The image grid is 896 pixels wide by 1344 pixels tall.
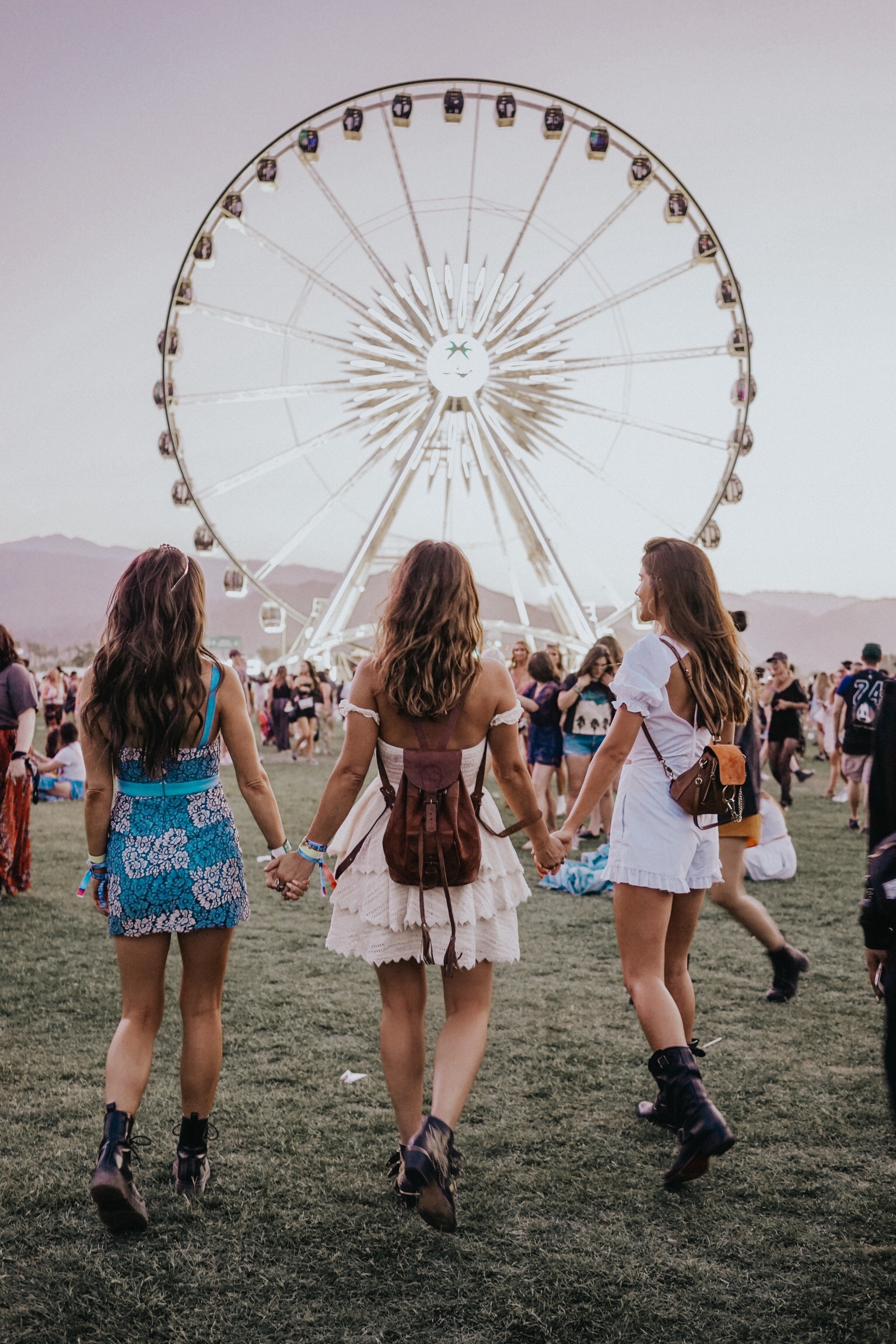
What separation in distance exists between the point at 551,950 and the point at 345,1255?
10.6 feet

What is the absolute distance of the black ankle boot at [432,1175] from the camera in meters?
2.46

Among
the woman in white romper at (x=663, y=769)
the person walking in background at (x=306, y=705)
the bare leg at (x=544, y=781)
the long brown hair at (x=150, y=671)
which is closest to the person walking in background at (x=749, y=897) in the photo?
the woman in white romper at (x=663, y=769)

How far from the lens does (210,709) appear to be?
2846mm

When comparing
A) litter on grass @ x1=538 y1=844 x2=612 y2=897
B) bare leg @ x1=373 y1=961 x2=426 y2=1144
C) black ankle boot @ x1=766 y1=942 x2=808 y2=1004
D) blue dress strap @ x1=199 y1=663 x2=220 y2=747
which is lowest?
litter on grass @ x1=538 y1=844 x2=612 y2=897

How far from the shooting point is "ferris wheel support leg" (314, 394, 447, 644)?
19.0m

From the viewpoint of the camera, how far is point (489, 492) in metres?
20.1

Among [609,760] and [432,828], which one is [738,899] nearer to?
[609,760]

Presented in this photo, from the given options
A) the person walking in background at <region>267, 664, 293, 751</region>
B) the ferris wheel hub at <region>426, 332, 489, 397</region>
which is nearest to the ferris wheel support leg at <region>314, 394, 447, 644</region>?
the ferris wheel hub at <region>426, 332, 489, 397</region>

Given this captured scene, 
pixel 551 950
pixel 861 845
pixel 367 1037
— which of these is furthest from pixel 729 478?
pixel 367 1037

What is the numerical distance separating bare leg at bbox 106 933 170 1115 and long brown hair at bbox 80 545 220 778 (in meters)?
0.49

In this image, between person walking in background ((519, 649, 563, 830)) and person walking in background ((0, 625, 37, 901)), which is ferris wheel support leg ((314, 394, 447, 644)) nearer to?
person walking in background ((519, 649, 563, 830))

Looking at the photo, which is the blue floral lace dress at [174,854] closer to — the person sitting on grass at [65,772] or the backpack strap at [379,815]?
the backpack strap at [379,815]

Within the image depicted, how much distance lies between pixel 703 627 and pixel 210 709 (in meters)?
1.55

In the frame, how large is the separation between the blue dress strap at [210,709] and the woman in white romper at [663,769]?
1.14 m
